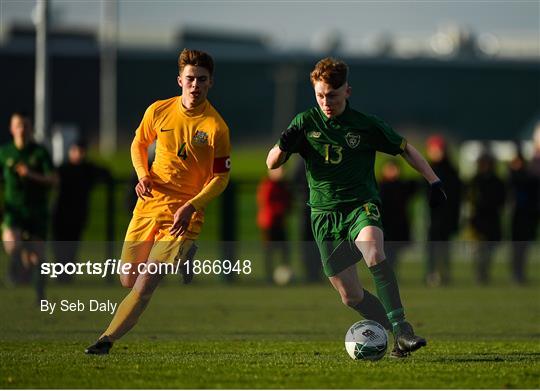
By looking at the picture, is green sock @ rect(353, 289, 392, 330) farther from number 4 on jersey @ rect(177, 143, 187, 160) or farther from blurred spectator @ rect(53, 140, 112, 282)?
blurred spectator @ rect(53, 140, 112, 282)

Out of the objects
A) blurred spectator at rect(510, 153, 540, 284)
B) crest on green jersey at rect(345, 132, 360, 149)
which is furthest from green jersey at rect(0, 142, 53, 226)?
blurred spectator at rect(510, 153, 540, 284)

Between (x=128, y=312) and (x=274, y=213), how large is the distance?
1120 centimetres

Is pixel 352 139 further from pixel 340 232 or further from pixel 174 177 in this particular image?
pixel 174 177

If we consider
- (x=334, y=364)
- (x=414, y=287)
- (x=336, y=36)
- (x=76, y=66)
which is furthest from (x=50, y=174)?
(x=336, y=36)

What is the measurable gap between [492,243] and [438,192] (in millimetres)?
11273

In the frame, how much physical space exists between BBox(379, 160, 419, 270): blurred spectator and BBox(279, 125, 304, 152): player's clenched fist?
34.7 feet

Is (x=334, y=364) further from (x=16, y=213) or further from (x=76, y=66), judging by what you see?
(x=76, y=66)

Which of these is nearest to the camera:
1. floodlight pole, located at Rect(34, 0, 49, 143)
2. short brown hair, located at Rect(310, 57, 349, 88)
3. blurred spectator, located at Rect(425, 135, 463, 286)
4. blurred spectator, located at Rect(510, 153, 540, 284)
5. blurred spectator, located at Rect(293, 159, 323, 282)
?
short brown hair, located at Rect(310, 57, 349, 88)

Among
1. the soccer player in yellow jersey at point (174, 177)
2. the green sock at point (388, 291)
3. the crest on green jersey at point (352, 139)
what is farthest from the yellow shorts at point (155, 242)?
the green sock at point (388, 291)

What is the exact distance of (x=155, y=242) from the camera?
9.73m

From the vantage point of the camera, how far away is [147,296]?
9.71 meters

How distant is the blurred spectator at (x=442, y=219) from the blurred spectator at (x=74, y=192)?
17.4ft

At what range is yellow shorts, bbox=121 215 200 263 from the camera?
9.62 meters

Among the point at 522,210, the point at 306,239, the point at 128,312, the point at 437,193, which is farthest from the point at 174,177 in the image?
the point at 522,210
